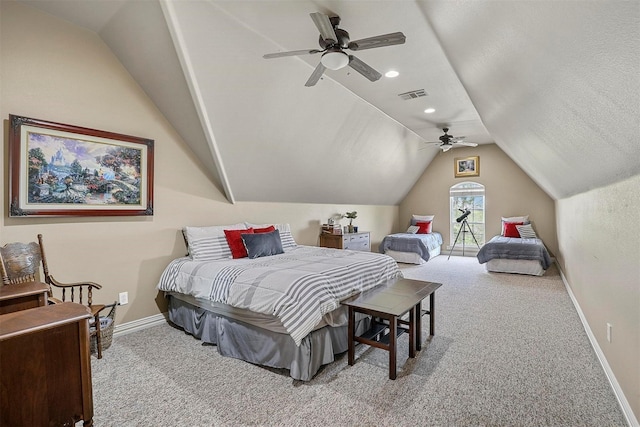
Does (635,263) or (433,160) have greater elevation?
(433,160)

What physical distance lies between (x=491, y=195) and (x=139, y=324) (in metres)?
7.55

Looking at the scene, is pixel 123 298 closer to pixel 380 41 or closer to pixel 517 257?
pixel 380 41

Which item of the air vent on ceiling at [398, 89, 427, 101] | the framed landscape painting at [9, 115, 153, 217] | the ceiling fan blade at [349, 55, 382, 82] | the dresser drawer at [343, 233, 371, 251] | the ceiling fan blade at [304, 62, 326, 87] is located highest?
the air vent on ceiling at [398, 89, 427, 101]

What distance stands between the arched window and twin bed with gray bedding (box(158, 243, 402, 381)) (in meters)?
5.38

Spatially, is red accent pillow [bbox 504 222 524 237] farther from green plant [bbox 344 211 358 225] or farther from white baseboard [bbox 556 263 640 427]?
white baseboard [bbox 556 263 640 427]

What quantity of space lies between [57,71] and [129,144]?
2.55 ft

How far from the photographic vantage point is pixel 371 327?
114 inches

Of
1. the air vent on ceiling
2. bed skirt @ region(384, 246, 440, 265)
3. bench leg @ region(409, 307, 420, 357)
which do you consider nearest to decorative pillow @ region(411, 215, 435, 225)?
bed skirt @ region(384, 246, 440, 265)

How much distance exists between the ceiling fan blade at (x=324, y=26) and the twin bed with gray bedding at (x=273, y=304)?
1849mm

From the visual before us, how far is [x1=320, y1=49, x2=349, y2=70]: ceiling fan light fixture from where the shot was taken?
8.03 feet

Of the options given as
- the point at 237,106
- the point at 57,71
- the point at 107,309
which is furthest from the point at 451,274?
the point at 57,71

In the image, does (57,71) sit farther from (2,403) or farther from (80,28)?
(2,403)

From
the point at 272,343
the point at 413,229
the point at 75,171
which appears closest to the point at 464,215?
the point at 413,229

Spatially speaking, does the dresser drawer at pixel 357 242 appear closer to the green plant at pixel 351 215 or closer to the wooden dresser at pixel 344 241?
the wooden dresser at pixel 344 241
